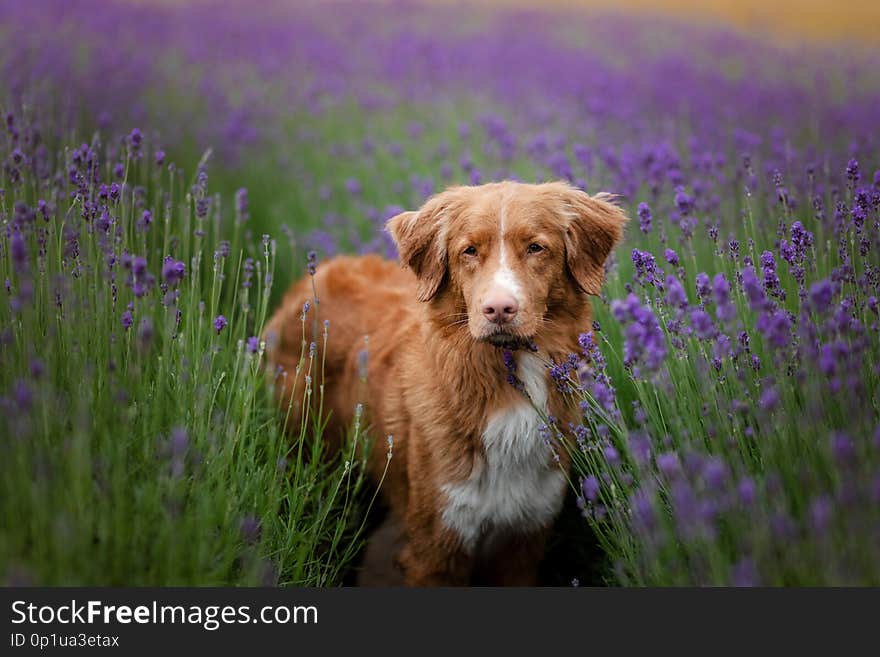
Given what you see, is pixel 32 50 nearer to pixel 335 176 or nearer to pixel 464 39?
pixel 335 176

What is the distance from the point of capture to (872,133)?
4367 millimetres

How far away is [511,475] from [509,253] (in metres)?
0.88

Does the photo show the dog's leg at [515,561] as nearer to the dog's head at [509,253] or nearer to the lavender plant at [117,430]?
the lavender plant at [117,430]

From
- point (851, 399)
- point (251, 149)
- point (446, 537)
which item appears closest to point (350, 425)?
point (446, 537)

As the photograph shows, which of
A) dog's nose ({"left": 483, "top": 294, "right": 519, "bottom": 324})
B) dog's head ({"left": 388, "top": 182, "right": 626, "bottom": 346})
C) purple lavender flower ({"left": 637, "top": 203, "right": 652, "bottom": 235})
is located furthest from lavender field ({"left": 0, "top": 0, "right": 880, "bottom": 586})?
dog's nose ({"left": 483, "top": 294, "right": 519, "bottom": 324})

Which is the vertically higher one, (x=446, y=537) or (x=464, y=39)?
(x=464, y=39)

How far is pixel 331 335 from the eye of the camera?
402 cm

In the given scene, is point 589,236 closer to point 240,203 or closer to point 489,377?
point 489,377

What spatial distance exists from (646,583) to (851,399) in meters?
0.85

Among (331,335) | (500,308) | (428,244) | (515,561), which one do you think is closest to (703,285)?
(500,308)

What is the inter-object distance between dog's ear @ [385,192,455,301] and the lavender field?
0.59 meters

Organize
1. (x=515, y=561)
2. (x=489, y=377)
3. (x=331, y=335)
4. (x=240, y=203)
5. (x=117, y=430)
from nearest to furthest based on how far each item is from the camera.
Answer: (x=117, y=430), (x=489, y=377), (x=515, y=561), (x=240, y=203), (x=331, y=335)

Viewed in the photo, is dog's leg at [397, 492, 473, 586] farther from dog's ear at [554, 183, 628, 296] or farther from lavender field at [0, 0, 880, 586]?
dog's ear at [554, 183, 628, 296]

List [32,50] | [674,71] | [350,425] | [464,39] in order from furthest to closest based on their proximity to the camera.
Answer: [464,39] → [674,71] → [32,50] → [350,425]
